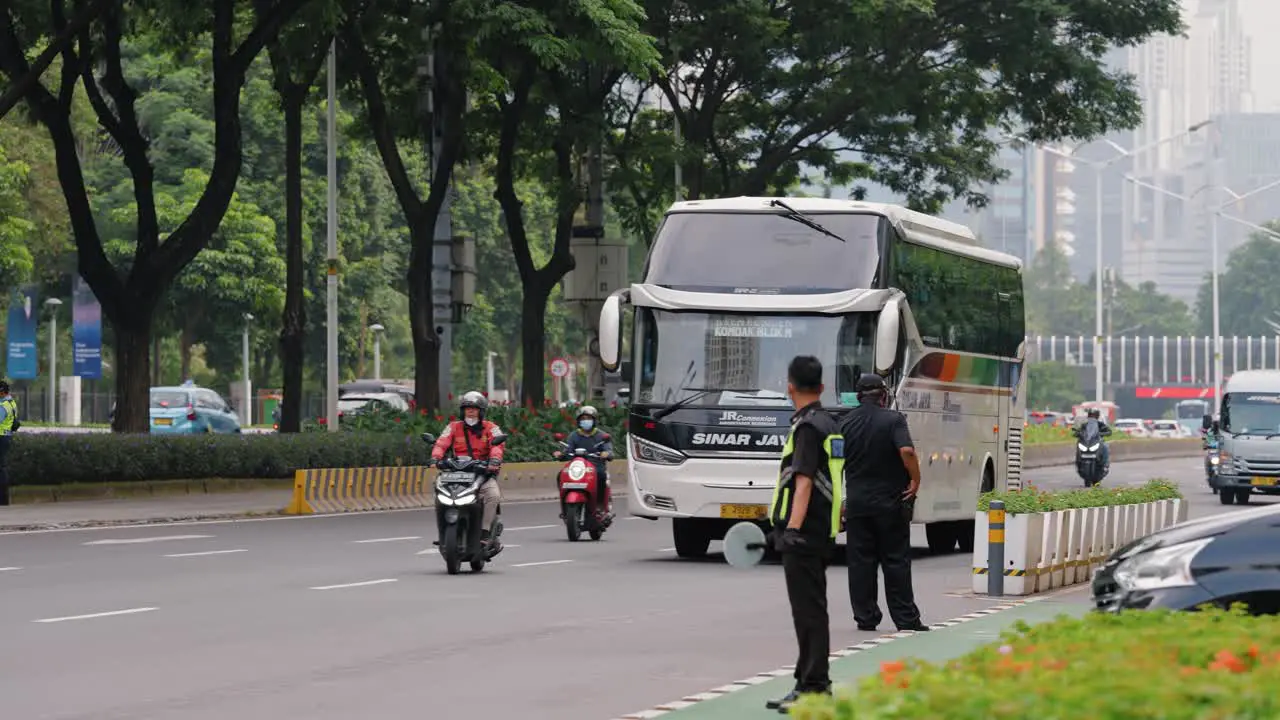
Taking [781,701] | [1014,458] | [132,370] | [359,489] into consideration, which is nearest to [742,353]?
[1014,458]

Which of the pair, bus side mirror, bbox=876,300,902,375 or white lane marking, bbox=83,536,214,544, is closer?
bus side mirror, bbox=876,300,902,375

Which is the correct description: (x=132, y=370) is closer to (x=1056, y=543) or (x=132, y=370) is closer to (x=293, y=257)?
(x=293, y=257)

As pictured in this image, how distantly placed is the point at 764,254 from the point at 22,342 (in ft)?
119

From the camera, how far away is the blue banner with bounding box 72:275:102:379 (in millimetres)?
51594

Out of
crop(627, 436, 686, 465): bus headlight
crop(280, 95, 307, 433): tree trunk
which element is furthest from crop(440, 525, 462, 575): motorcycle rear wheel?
crop(280, 95, 307, 433): tree trunk

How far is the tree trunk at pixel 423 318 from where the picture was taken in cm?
3903

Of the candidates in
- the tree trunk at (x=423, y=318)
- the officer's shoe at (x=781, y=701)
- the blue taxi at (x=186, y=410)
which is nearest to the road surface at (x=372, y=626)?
the officer's shoe at (x=781, y=701)

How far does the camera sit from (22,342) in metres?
55.9

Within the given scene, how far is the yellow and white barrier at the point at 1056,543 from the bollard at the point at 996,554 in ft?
0.12

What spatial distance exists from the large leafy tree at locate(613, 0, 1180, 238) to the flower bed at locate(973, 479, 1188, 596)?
1965cm

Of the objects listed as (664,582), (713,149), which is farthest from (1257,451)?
(664,582)

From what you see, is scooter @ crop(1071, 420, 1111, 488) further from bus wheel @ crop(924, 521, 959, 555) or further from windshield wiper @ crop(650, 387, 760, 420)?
windshield wiper @ crop(650, 387, 760, 420)

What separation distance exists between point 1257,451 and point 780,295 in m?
20.9

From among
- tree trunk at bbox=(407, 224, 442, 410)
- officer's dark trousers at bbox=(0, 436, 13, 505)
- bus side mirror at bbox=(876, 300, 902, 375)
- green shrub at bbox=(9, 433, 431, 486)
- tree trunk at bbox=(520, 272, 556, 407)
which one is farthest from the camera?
tree trunk at bbox=(520, 272, 556, 407)
